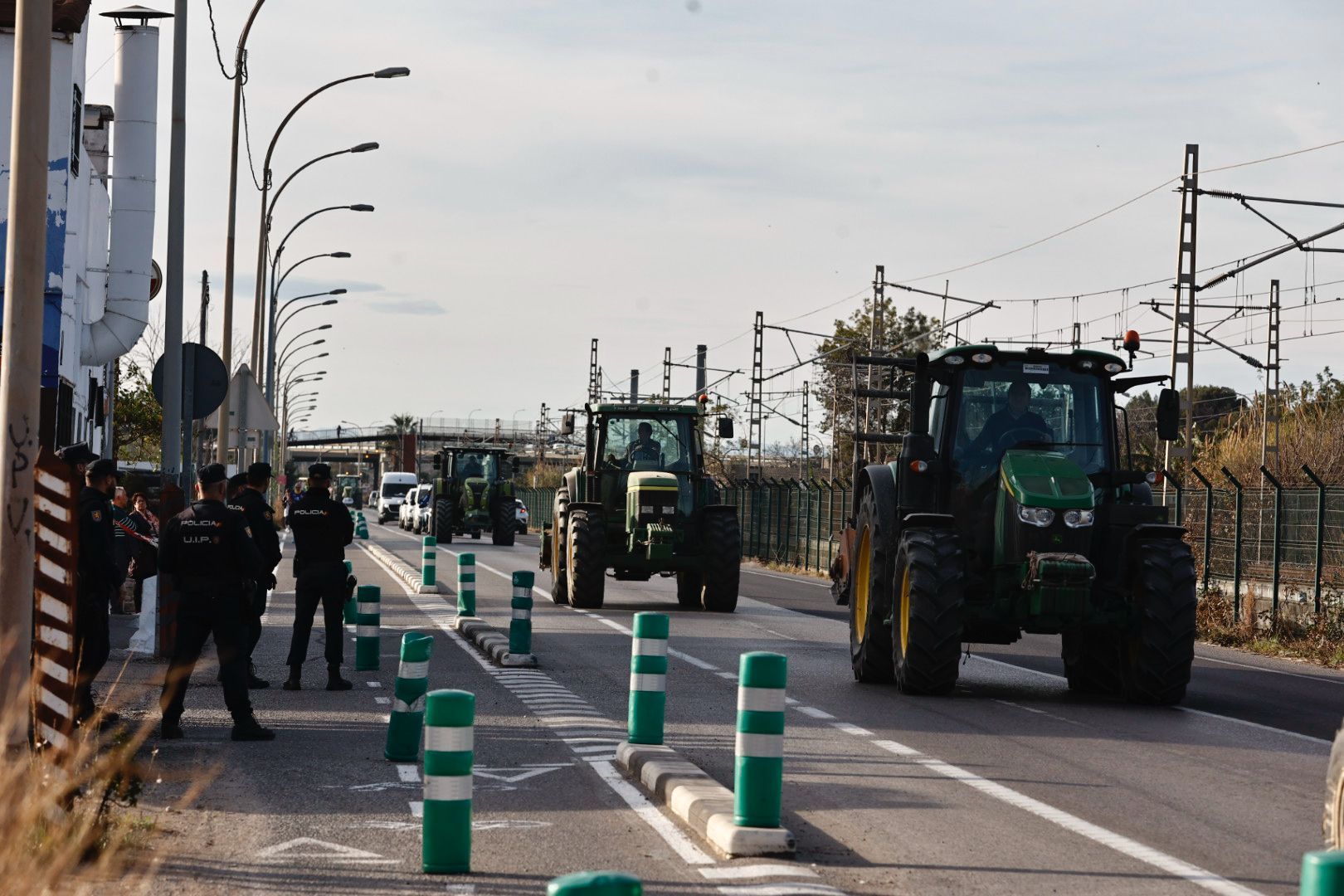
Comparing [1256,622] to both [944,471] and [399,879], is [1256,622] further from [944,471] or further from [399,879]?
[399,879]

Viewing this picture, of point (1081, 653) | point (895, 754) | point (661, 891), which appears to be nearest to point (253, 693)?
point (895, 754)

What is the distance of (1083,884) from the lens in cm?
779

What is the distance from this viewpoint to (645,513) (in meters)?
26.6

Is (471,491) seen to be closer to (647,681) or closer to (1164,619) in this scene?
(1164,619)

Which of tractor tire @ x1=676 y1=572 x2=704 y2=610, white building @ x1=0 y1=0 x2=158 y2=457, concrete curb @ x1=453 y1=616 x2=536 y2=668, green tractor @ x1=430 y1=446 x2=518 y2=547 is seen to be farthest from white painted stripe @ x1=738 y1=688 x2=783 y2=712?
green tractor @ x1=430 y1=446 x2=518 y2=547

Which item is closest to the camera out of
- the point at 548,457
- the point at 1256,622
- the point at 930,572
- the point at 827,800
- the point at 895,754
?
the point at 827,800

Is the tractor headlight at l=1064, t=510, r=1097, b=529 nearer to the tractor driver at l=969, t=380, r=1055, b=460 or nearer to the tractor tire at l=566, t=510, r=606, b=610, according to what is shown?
the tractor driver at l=969, t=380, r=1055, b=460

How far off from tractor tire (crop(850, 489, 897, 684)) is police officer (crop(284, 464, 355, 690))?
181 inches

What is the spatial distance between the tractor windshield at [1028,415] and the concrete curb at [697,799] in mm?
5334

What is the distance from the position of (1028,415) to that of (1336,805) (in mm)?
8630

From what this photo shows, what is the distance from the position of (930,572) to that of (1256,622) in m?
12.1

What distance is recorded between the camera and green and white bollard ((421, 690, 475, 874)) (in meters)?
7.64

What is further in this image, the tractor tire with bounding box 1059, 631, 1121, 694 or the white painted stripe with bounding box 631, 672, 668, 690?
the tractor tire with bounding box 1059, 631, 1121, 694

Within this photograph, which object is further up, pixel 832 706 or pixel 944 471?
pixel 944 471
